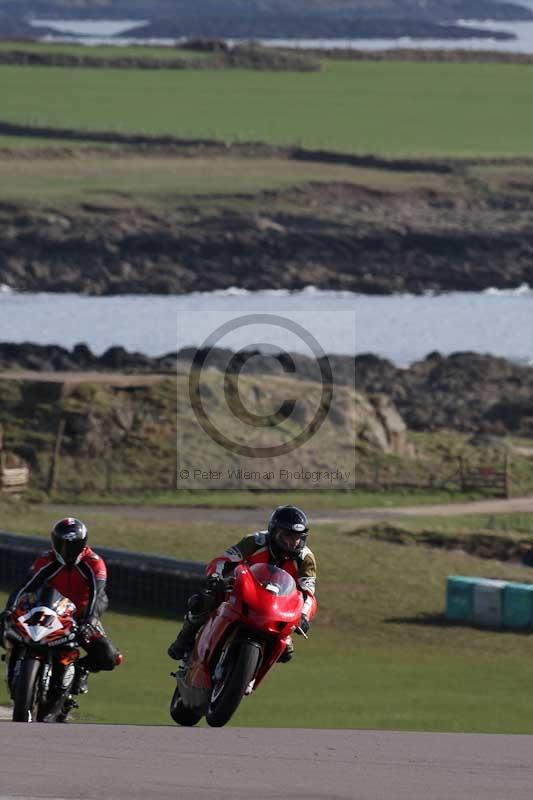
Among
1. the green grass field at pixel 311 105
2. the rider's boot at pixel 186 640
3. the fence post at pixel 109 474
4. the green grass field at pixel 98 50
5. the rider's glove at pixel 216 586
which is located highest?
the rider's glove at pixel 216 586

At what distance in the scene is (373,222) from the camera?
303 ft

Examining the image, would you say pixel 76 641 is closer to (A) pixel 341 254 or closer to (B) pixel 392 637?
(B) pixel 392 637

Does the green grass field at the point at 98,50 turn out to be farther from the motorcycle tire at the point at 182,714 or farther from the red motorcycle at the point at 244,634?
the red motorcycle at the point at 244,634

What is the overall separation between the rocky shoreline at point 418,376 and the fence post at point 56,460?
7.94 meters

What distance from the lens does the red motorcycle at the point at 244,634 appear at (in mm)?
13883

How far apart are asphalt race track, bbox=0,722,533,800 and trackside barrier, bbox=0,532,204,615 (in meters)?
13.2

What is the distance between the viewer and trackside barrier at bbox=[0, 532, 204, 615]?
27.3 m

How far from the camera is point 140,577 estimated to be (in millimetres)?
27688

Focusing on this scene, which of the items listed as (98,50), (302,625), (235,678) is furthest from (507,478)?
(98,50)

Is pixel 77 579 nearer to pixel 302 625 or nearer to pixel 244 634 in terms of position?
pixel 244 634

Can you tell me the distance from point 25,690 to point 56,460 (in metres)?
28.3

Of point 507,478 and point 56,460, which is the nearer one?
point 56,460

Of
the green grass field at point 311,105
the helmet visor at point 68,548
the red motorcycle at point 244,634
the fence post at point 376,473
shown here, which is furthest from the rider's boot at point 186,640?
the green grass field at point 311,105

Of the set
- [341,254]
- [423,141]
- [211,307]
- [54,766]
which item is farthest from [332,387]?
[423,141]
